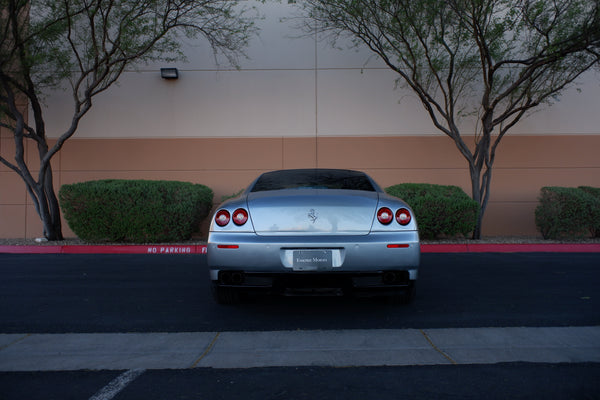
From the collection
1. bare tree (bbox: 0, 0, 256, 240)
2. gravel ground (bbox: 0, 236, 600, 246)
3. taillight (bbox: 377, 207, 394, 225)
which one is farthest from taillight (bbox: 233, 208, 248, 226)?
bare tree (bbox: 0, 0, 256, 240)

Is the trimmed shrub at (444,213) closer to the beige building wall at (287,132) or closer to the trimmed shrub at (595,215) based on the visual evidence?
the beige building wall at (287,132)

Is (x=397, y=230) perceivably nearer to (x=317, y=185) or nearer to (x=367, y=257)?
(x=367, y=257)

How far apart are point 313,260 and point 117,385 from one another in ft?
6.08

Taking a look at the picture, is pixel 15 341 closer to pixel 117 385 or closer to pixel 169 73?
pixel 117 385

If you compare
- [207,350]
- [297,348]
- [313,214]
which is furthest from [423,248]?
[207,350]

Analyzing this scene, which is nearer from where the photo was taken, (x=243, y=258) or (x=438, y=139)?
(x=243, y=258)

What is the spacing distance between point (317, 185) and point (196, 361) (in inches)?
92.3

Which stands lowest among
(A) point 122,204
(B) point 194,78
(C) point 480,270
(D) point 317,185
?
(C) point 480,270

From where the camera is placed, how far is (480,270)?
7.85m

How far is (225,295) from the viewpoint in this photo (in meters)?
5.27

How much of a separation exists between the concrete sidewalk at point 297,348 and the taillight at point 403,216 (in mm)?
966

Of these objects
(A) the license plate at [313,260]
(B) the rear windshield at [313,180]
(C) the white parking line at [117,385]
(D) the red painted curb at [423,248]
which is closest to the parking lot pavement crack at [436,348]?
(A) the license plate at [313,260]

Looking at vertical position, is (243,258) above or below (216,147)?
below

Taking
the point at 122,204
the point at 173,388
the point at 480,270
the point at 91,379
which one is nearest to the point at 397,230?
the point at 173,388
